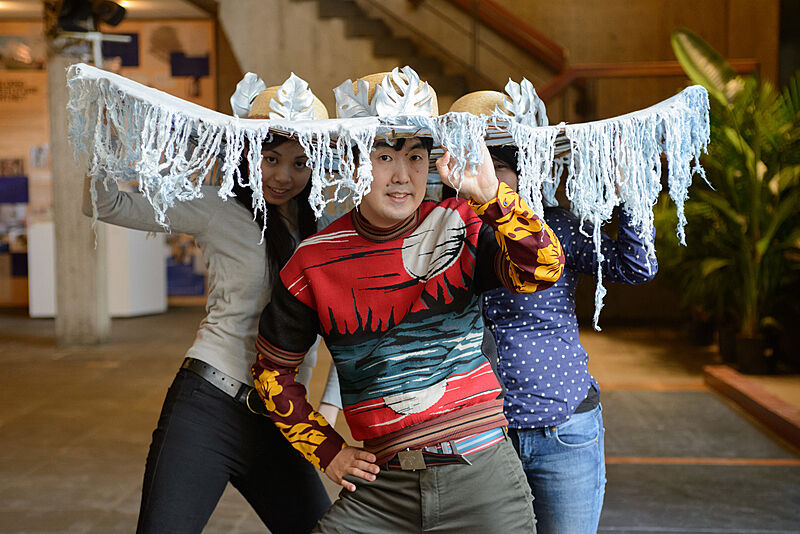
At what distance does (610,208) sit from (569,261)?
0.37m

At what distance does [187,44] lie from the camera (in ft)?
35.3

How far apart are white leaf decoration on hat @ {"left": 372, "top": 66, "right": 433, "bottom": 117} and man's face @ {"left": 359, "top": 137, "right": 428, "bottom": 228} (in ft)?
0.23

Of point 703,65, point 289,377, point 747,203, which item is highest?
point 703,65

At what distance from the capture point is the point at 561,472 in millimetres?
1672

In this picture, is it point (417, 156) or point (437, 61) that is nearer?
point (417, 156)

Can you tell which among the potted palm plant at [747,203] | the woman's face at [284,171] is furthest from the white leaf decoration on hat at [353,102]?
the potted palm plant at [747,203]

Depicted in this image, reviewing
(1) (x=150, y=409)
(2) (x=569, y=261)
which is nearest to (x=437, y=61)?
(1) (x=150, y=409)

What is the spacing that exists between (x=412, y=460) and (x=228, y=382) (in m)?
0.53

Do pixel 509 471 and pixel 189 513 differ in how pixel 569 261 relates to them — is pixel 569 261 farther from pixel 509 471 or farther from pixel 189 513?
pixel 189 513

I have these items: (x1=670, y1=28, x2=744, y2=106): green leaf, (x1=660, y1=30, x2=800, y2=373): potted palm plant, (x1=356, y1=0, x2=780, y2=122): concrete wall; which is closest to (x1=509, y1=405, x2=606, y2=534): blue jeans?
(x1=660, y1=30, x2=800, y2=373): potted palm plant

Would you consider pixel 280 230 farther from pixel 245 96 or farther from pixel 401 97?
pixel 401 97

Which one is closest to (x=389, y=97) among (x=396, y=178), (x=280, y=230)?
(x=396, y=178)

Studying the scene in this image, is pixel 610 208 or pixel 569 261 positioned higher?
pixel 610 208

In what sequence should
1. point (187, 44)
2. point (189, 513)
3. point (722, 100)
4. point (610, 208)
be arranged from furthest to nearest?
point (187, 44) → point (722, 100) → point (189, 513) → point (610, 208)
